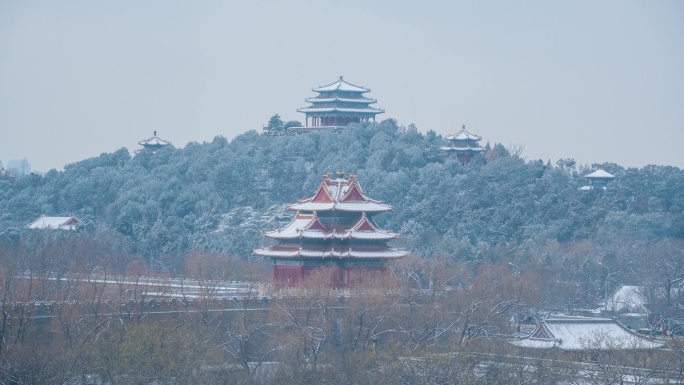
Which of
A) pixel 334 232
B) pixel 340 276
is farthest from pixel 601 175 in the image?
pixel 340 276

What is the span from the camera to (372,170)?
89312 millimetres

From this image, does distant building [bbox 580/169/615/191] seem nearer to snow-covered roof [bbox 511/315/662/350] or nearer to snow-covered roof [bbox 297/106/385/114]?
Answer: snow-covered roof [bbox 297/106/385/114]

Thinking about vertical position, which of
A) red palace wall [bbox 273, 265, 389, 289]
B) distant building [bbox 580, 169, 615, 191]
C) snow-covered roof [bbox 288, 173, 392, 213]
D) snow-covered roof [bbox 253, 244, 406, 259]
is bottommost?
red palace wall [bbox 273, 265, 389, 289]

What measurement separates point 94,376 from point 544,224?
136 ft

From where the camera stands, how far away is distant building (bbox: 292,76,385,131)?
320 ft

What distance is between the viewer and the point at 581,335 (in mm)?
54500

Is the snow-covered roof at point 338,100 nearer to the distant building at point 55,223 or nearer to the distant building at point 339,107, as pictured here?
the distant building at point 339,107

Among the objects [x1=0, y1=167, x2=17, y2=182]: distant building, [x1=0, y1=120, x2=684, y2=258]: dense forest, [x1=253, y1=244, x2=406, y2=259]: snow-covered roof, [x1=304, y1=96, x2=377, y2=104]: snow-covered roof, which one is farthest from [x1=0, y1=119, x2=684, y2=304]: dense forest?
[x1=253, y1=244, x2=406, y2=259]: snow-covered roof

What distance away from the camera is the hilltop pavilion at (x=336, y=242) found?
195ft

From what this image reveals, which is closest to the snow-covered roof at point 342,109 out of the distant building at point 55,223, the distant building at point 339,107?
the distant building at point 339,107

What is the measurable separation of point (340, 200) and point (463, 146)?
35.2 meters

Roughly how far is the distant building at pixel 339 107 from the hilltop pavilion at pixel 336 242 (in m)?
36.7

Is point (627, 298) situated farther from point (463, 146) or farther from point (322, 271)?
point (463, 146)

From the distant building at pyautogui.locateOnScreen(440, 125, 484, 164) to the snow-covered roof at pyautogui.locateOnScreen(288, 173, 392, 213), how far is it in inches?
1320
